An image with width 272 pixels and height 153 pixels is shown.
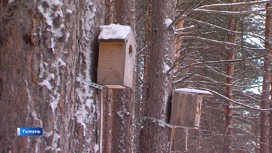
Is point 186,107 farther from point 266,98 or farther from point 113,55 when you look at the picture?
point 266,98

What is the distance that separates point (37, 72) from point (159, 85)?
4266mm

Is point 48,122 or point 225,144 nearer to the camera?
point 48,122

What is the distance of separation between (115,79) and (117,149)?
4.00 meters

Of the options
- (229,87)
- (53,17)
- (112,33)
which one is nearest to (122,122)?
(112,33)

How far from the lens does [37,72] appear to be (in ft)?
6.89

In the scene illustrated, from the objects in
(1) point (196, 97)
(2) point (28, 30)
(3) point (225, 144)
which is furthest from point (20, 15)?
(3) point (225, 144)

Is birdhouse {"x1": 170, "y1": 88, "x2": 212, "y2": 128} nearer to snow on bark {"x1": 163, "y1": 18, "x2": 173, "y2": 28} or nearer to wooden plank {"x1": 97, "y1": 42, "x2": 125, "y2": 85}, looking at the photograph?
snow on bark {"x1": 163, "y1": 18, "x2": 173, "y2": 28}

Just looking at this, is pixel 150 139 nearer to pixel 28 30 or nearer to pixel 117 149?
pixel 117 149

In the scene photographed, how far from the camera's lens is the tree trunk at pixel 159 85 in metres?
6.27

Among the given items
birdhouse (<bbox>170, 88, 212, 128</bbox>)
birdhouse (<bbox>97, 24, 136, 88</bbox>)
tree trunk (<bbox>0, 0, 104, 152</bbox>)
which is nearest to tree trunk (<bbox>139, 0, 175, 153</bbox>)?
birdhouse (<bbox>170, 88, 212, 128</bbox>)

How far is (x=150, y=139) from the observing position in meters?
6.32

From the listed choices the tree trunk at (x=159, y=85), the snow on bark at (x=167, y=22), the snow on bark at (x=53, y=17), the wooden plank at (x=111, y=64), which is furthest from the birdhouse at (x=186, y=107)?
the snow on bark at (x=53, y=17)

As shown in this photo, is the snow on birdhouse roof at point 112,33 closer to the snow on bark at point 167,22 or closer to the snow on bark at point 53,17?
the snow on bark at point 53,17

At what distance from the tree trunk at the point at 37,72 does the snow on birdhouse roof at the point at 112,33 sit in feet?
2.95
